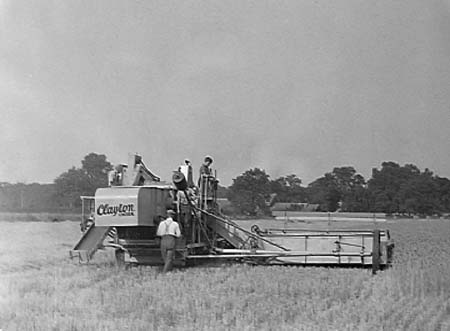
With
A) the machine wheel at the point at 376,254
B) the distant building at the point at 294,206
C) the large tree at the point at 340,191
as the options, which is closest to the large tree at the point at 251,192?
the distant building at the point at 294,206

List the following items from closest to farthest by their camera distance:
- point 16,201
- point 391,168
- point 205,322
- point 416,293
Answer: point 205,322
point 416,293
point 391,168
point 16,201

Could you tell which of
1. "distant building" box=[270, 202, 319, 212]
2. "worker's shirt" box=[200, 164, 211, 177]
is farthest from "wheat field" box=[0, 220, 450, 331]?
"distant building" box=[270, 202, 319, 212]

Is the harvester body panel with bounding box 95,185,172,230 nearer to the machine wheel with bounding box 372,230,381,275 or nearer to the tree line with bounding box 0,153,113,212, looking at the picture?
the tree line with bounding box 0,153,113,212

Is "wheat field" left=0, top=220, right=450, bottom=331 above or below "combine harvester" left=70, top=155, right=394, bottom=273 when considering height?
below

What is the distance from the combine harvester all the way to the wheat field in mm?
265

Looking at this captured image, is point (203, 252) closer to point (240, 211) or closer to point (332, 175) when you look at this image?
point (240, 211)

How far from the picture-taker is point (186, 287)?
7641 millimetres

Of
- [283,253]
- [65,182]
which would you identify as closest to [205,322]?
[283,253]

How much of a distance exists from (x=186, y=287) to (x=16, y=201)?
23.7 feet

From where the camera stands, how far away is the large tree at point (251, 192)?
8.84 metres

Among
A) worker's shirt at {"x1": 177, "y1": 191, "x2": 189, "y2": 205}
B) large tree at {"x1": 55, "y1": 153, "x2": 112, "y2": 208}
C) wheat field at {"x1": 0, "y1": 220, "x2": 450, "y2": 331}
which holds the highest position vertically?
large tree at {"x1": 55, "y1": 153, "x2": 112, "y2": 208}

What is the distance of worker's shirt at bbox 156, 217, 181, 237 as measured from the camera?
29.5 feet

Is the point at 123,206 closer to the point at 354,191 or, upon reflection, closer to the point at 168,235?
the point at 168,235

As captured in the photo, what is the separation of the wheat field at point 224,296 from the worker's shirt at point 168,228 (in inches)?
17.6
